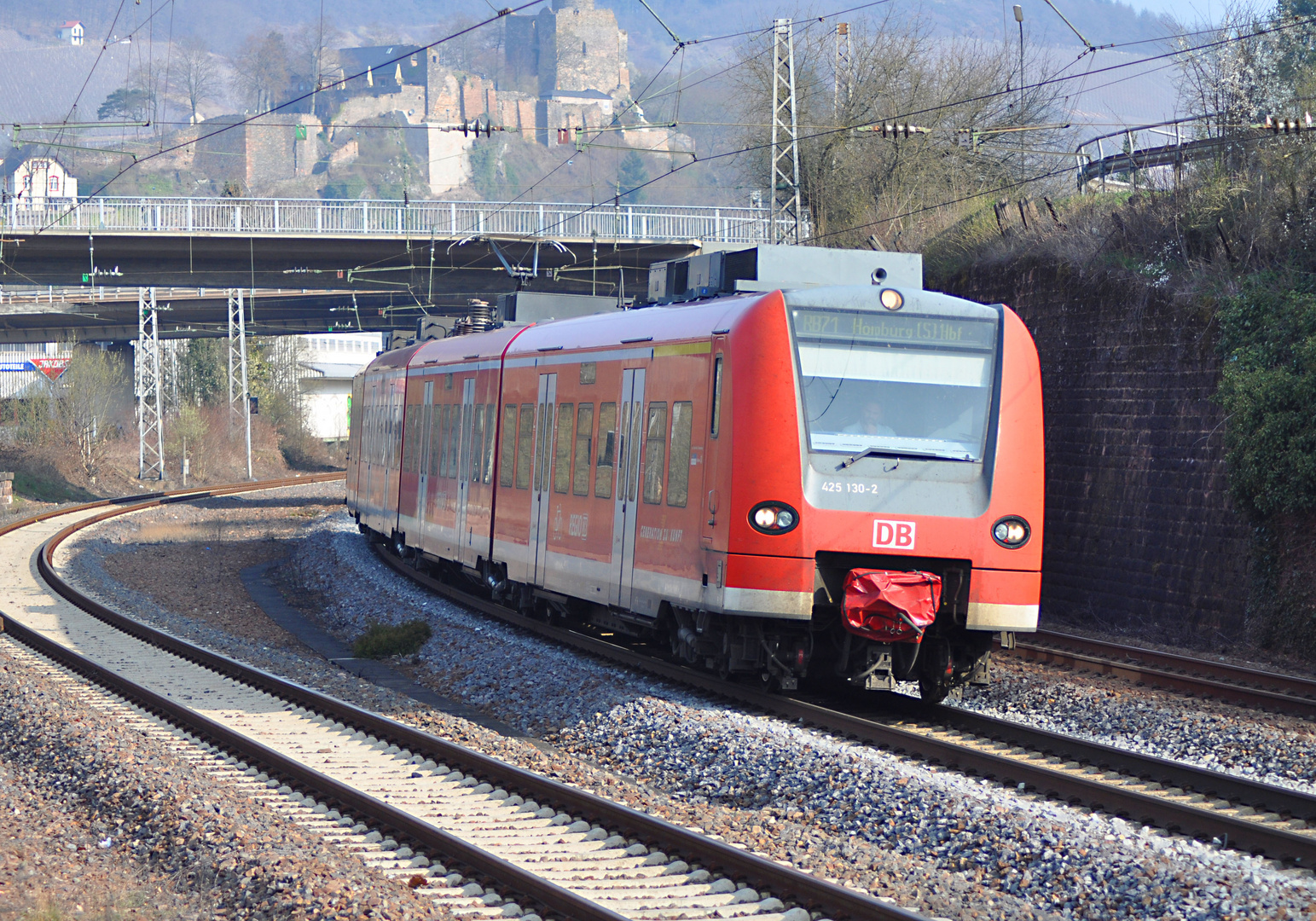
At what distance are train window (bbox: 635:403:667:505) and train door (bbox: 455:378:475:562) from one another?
5841mm

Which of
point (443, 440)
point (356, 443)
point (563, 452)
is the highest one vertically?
point (563, 452)

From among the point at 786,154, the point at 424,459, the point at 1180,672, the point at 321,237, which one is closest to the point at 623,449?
the point at 1180,672

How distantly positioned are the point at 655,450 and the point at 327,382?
82.1 meters

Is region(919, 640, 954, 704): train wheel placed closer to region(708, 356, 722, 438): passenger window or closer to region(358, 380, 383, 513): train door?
region(708, 356, 722, 438): passenger window

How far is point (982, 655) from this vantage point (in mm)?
11414

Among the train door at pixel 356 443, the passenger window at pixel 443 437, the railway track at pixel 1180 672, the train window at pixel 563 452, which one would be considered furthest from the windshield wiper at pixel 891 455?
the train door at pixel 356 443

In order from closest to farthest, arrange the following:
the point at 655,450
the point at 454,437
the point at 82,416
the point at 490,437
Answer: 1. the point at 655,450
2. the point at 490,437
3. the point at 454,437
4. the point at 82,416

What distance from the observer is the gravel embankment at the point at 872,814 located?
653 cm

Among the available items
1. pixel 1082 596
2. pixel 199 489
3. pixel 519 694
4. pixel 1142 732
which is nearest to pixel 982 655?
pixel 1142 732

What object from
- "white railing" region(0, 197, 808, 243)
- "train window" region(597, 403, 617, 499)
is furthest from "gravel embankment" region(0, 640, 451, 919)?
"white railing" region(0, 197, 808, 243)

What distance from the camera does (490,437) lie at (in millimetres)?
17047

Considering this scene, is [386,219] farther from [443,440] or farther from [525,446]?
[525,446]

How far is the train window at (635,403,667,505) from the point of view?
478 inches

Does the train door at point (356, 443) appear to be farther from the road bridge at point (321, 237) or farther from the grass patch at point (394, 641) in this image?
the grass patch at point (394, 641)
